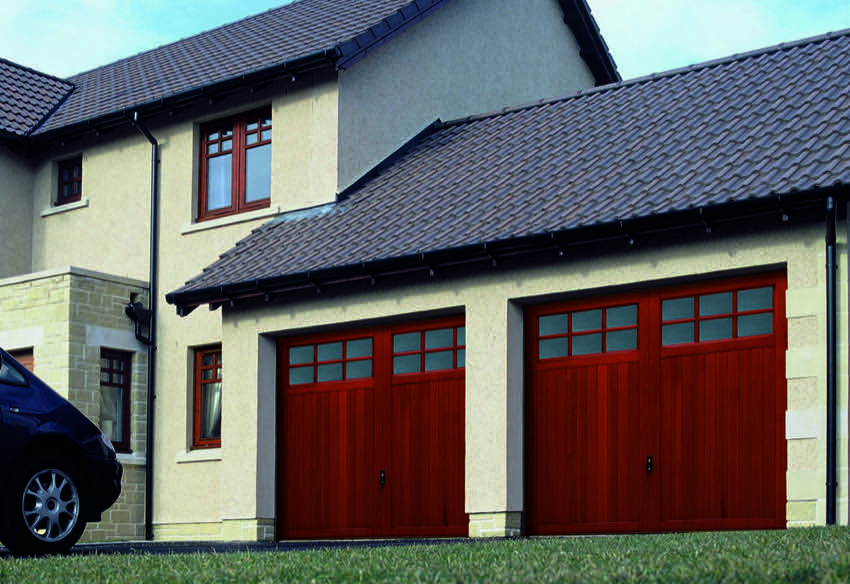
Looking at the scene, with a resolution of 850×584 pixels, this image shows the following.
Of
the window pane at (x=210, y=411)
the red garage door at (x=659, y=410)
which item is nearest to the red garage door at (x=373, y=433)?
the red garage door at (x=659, y=410)

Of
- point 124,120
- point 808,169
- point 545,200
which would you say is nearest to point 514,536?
point 545,200

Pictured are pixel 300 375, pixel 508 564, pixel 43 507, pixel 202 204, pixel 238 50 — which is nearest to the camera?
pixel 508 564

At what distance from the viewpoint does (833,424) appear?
13273 millimetres

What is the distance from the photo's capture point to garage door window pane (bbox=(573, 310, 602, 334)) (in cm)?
1548

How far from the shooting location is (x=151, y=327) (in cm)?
2148

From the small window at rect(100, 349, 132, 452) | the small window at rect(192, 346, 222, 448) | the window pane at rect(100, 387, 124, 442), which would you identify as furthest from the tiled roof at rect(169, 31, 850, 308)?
the window pane at rect(100, 387, 124, 442)

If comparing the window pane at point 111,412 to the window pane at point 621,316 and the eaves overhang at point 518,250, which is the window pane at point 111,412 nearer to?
the eaves overhang at point 518,250

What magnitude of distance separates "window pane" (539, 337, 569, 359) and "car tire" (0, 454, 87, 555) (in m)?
6.18

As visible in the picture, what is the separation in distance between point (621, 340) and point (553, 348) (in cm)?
94

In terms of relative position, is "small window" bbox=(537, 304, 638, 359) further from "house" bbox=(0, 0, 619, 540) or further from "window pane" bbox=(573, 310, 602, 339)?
"house" bbox=(0, 0, 619, 540)

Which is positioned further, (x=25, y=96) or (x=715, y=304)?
(x=25, y=96)

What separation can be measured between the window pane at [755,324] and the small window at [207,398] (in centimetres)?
901

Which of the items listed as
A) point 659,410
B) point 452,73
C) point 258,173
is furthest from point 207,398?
point 659,410

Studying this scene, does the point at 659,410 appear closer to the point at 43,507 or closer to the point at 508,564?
the point at 43,507
